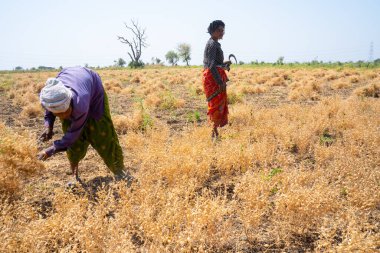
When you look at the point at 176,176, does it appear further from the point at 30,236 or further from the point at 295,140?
the point at 295,140

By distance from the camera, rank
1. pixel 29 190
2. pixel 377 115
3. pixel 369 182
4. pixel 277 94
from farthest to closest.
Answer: pixel 277 94 → pixel 377 115 → pixel 29 190 → pixel 369 182

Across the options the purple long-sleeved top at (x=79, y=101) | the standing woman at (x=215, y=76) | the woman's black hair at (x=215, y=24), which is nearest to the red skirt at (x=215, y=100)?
the standing woman at (x=215, y=76)

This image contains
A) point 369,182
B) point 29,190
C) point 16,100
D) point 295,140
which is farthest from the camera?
point 16,100

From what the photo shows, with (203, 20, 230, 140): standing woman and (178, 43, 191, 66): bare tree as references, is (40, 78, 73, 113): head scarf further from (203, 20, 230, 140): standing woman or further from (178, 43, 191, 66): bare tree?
(178, 43, 191, 66): bare tree

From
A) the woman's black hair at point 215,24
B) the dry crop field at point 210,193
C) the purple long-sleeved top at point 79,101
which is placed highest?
the woman's black hair at point 215,24

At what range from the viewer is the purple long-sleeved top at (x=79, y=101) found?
2.64 meters

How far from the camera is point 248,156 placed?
3.91m

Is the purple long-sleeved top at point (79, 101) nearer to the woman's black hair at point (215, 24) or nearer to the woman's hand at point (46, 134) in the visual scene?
the woman's hand at point (46, 134)

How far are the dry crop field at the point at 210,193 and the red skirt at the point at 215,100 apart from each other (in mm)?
270

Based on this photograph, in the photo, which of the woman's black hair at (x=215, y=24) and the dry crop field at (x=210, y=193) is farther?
the woman's black hair at (x=215, y=24)

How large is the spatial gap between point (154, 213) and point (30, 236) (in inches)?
41.9

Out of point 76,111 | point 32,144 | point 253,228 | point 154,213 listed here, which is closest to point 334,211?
point 253,228

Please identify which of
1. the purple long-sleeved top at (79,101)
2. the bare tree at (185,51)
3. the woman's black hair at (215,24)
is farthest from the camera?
the bare tree at (185,51)

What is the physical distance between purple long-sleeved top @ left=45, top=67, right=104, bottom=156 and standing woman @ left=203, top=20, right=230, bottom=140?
6.31 feet
